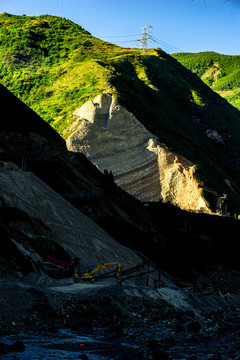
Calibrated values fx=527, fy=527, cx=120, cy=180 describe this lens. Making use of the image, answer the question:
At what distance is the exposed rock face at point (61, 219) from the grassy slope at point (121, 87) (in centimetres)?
3819

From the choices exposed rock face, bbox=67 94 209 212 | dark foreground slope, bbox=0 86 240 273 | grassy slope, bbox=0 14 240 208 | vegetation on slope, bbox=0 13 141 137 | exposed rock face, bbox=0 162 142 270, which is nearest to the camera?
exposed rock face, bbox=0 162 142 270

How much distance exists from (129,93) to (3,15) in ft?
263

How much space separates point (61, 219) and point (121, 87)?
181 ft

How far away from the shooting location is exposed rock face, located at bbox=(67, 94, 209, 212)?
259 feet

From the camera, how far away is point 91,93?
91000mm

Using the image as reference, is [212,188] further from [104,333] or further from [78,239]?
[104,333]

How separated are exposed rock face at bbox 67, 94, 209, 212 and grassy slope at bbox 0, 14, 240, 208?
107 inches

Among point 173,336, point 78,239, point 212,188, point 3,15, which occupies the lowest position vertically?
point 173,336

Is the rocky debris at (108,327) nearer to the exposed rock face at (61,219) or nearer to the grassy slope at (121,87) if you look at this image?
the exposed rock face at (61,219)

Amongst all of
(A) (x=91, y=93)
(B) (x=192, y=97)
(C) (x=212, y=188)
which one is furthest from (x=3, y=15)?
(C) (x=212, y=188)

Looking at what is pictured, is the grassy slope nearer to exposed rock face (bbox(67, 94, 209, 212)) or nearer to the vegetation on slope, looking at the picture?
the vegetation on slope

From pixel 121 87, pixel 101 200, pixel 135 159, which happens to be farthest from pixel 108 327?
pixel 121 87

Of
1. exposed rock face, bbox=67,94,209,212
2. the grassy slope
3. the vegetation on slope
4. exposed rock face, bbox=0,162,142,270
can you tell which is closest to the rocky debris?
exposed rock face, bbox=0,162,142,270

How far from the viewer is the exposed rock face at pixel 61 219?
127ft
